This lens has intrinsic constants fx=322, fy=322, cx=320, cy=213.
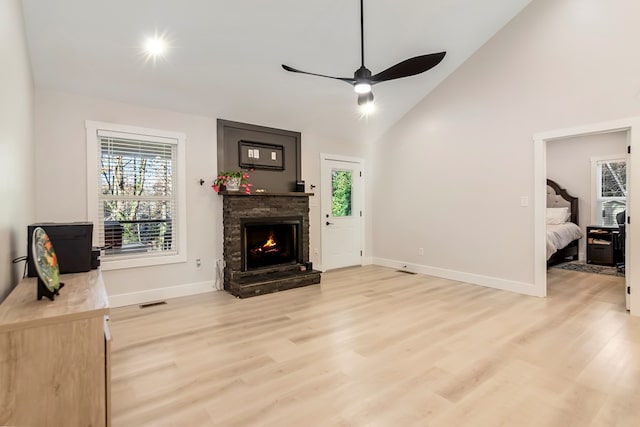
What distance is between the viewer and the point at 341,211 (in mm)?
6336

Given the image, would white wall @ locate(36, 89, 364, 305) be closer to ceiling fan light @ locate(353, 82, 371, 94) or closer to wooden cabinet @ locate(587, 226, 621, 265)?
ceiling fan light @ locate(353, 82, 371, 94)

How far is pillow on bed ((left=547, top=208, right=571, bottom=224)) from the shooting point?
267 inches

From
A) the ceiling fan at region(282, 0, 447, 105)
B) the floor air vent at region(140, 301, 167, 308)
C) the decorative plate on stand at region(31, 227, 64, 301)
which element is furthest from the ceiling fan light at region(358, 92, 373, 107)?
the floor air vent at region(140, 301, 167, 308)

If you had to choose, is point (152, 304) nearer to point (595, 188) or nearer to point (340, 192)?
point (340, 192)

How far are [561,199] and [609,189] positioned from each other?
0.84m

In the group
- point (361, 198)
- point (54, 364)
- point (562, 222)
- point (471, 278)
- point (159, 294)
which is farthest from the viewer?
point (562, 222)

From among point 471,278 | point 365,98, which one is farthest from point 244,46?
point 471,278

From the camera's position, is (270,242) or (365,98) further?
(270,242)

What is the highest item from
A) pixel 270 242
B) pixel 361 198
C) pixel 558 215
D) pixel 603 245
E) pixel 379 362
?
pixel 361 198

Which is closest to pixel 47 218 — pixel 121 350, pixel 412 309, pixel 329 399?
pixel 121 350

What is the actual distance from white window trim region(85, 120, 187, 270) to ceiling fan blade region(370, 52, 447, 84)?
9.10ft

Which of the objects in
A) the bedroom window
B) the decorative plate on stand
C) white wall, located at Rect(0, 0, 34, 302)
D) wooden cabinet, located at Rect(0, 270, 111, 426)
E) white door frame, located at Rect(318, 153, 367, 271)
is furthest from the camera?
the bedroom window

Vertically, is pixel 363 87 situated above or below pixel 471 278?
above

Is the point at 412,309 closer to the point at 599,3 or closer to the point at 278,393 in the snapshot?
the point at 278,393
